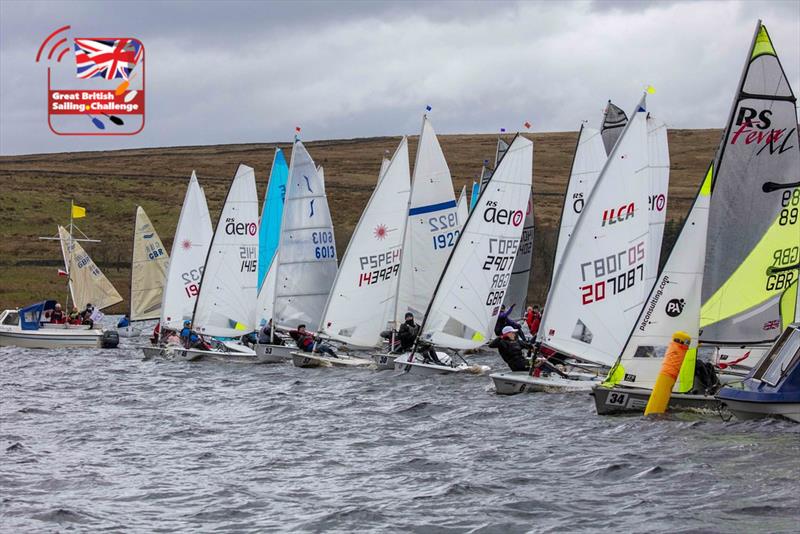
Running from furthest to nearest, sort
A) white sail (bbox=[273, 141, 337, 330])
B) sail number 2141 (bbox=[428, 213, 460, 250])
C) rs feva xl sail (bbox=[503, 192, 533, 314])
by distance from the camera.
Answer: rs feva xl sail (bbox=[503, 192, 533, 314]) → white sail (bbox=[273, 141, 337, 330]) → sail number 2141 (bbox=[428, 213, 460, 250])

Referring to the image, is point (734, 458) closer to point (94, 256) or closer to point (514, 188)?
point (514, 188)

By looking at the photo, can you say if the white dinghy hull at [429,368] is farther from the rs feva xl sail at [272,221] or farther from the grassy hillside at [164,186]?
the grassy hillside at [164,186]

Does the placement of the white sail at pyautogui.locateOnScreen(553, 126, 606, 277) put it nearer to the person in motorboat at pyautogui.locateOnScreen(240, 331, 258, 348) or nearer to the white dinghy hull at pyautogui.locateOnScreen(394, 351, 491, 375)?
the white dinghy hull at pyautogui.locateOnScreen(394, 351, 491, 375)

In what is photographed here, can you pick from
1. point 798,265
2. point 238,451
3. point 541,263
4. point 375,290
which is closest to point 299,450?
point 238,451

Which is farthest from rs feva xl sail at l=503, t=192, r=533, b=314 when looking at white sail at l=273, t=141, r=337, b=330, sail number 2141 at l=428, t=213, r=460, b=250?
sail number 2141 at l=428, t=213, r=460, b=250

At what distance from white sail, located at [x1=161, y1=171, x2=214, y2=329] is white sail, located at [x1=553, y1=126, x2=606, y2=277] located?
12.7m

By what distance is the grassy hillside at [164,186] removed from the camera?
10069cm

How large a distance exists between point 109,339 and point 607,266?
27.5 metres

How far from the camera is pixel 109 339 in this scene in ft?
157

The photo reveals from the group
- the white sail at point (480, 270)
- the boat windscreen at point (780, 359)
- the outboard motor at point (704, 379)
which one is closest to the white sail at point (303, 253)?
the white sail at point (480, 270)

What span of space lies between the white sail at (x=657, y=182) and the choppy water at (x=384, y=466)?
15.3ft

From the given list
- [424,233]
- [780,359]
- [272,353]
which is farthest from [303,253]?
[780,359]

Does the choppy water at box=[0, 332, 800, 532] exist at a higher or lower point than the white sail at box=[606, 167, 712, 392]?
lower

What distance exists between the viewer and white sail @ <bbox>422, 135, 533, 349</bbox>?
1228 inches
